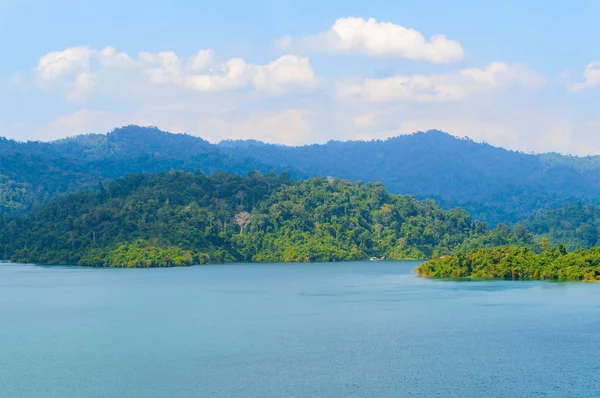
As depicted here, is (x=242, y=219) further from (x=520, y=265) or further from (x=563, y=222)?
(x=563, y=222)

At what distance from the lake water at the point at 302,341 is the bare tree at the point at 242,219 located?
167ft

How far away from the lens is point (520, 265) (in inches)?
2768

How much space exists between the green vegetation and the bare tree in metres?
44.3

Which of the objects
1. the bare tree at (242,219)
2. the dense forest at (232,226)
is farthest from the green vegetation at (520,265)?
the bare tree at (242,219)

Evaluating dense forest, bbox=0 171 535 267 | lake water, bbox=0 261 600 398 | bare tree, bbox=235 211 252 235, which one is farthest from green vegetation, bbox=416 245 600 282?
bare tree, bbox=235 211 252 235

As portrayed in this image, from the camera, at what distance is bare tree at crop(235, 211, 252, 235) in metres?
116

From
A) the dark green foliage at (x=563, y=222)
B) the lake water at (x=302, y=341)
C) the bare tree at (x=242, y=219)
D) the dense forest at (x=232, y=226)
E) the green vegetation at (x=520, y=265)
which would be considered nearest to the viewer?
the lake water at (x=302, y=341)

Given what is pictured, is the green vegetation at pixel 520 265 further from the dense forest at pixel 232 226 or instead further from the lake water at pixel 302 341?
the dense forest at pixel 232 226

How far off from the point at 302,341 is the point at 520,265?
37825 mm

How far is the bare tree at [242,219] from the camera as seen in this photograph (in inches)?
4567

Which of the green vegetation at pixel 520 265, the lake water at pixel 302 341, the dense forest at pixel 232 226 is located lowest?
the lake water at pixel 302 341

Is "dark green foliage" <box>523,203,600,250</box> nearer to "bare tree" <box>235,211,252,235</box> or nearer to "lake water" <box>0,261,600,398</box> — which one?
"bare tree" <box>235,211,252,235</box>

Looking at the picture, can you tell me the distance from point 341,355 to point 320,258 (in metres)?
71.9

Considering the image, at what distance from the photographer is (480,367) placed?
31875mm
